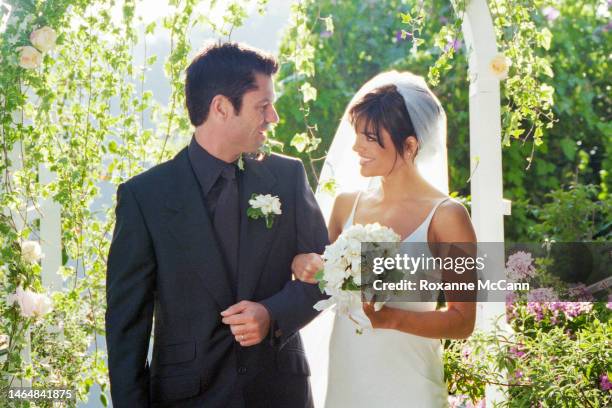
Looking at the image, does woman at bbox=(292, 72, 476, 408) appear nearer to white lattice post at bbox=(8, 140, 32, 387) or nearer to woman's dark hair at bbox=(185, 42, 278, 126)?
woman's dark hair at bbox=(185, 42, 278, 126)

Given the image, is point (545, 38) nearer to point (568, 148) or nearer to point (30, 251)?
point (30, 251)

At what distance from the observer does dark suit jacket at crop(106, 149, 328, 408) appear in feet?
8.11

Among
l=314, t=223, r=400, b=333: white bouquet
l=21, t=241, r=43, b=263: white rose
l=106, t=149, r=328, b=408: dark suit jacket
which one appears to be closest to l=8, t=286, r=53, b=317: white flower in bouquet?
l=21, t=241, r=43, b=263: white rose

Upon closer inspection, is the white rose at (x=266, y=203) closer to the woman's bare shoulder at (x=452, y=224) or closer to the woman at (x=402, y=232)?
the woman at (x=402, y=232)

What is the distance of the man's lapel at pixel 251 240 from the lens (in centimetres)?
252

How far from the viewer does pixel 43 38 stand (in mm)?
3412

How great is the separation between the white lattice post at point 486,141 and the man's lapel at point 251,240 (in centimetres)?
92

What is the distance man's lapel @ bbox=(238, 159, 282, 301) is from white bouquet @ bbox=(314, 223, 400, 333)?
179mm

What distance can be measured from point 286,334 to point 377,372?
1.38 ft

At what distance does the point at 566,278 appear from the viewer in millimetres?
4578

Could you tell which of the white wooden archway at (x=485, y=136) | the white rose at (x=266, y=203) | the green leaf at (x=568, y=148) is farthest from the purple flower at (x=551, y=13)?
the white rose at (x=266, y=203)

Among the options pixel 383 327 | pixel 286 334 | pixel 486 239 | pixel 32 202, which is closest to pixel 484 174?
pixel 486 239

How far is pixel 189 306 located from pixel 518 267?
6.28ft

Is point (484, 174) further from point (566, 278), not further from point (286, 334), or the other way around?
point (566, 278)
